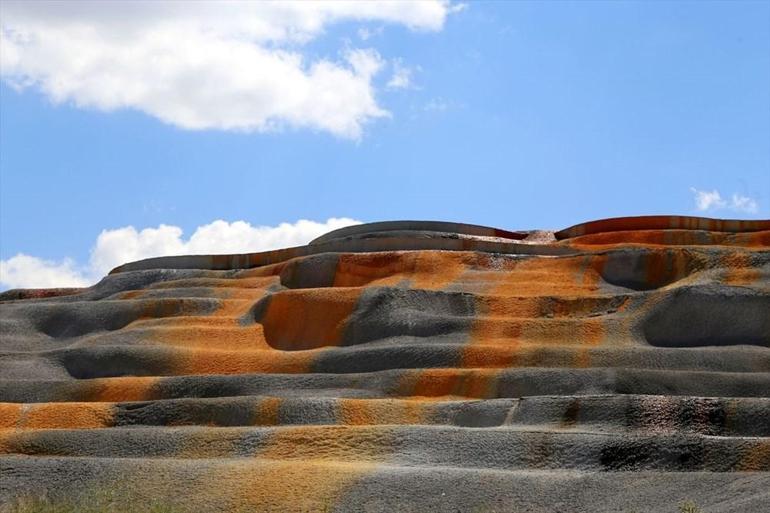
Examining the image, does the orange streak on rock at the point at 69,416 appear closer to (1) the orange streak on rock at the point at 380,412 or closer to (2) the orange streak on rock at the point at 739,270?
(1) the orange streak on rock at the point at 380,412

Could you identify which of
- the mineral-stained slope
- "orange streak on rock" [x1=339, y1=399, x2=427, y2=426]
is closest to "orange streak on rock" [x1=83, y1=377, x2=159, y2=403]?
the mineral-stained slope

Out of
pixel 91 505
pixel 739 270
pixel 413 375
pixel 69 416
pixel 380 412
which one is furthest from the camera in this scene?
pixel 739 270

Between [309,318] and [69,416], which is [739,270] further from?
[69,416]

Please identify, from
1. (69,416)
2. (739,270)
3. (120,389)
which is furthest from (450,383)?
(739,270)

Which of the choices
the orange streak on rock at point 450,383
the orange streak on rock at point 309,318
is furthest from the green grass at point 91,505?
the orange streak on rock at point 309,318

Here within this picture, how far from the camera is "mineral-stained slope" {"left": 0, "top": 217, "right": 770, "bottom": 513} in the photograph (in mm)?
22844

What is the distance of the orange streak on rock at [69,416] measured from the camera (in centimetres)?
3011

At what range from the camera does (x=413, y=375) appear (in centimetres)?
3266

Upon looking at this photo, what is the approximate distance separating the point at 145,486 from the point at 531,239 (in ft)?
96.5

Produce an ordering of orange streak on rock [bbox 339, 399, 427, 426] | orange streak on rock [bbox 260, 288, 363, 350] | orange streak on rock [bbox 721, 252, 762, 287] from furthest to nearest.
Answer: orange streak on rock [bbox 260, 288, 363, 350] → orange streak on rock [bbox 721, 252, 762, 287] → orange streak on rock [bbox 339, 399, 427, 426]

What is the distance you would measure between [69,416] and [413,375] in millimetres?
7929

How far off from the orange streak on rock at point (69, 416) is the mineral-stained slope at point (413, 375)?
0.29 feet

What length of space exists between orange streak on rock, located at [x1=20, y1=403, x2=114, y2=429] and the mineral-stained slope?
9cm

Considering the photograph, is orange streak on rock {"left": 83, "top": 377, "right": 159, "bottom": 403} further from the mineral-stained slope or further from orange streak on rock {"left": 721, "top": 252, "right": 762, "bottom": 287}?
orange streak on rock {"left": 721, "top": 252, "right": 762, "bottom": 287}
